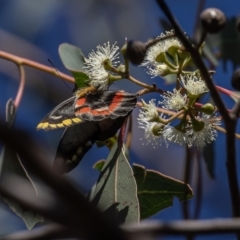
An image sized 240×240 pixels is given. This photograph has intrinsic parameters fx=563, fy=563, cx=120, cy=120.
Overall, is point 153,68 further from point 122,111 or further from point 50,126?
point 50,126

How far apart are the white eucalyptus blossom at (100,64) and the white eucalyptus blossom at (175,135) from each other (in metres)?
0.17

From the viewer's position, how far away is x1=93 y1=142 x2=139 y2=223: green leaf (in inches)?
45.4

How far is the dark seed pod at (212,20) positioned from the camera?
2.68 ft

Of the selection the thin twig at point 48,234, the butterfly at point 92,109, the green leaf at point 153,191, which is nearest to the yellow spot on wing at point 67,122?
the butterfly at point 92,109

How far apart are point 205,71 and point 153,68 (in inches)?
22.0

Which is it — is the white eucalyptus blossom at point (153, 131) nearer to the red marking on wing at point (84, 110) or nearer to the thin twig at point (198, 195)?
the red marking on wing at point (84, 110)

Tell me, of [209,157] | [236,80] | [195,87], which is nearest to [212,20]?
[236,80]

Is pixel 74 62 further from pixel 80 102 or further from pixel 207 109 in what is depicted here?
pixel 207 109

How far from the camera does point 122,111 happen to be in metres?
1.17

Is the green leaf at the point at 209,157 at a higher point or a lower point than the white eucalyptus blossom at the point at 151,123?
lower

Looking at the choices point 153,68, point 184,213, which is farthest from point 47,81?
point 153,68

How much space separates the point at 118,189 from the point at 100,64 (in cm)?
28

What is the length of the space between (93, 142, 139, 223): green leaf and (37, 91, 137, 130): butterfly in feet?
0.42

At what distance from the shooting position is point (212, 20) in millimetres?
821
